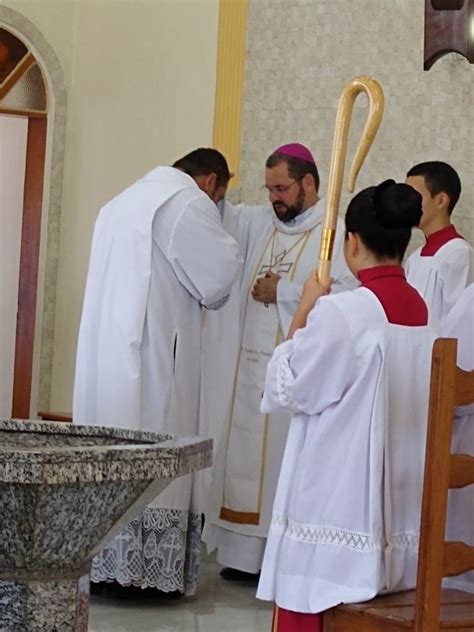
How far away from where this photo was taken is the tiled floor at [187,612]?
16.5 ft

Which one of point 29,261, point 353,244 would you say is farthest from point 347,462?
point 29,261

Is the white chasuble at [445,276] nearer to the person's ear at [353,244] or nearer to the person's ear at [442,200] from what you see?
the person's ear at [442,200]

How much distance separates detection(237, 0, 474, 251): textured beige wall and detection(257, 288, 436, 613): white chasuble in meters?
2.57

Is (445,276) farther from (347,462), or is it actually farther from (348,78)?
(347,462)

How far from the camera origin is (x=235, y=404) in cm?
621

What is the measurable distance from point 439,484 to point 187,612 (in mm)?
2109

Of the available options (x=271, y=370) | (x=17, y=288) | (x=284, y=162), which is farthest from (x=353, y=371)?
(x=17, y=288)

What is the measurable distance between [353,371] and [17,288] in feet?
17.8

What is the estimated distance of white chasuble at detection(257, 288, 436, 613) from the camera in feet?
12.1

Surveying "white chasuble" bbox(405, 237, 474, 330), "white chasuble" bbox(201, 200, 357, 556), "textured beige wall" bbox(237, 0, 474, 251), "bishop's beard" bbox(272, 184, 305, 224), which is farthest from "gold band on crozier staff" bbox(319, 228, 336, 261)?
"textured beige wall" bbox(237, 0, 474, 251)

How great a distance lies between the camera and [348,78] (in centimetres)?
689

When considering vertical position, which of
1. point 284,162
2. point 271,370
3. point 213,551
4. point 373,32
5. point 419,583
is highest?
point 373,32

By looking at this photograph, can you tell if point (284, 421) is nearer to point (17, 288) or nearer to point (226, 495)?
point (226, 495)

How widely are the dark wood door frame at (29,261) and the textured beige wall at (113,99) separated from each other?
15cm
